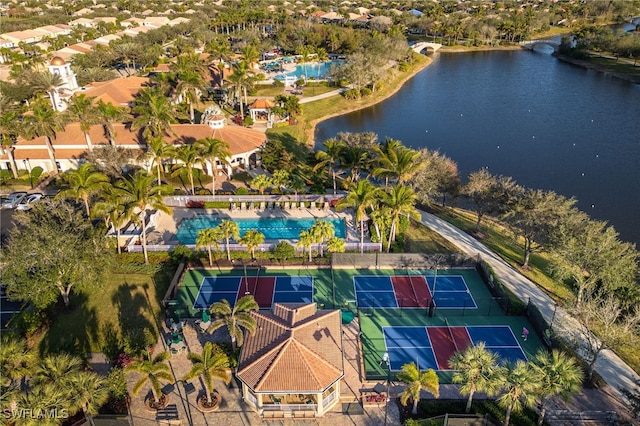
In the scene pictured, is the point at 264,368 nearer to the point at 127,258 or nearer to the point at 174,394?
the point at 174,394

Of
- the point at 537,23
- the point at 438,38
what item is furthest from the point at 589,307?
the point at 537,23

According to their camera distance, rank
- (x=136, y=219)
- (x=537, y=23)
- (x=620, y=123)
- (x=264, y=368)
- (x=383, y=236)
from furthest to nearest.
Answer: (x=537, y=23), (x=620, y=123), (x=383, y=236), (x=136, y=219), (x=264, y=368)

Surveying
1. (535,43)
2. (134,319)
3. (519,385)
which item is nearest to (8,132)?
(134,319)

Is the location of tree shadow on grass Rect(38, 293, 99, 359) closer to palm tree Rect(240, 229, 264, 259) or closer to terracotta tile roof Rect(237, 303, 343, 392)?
terracotta tile roof Rect(237, 303, 343, 392)

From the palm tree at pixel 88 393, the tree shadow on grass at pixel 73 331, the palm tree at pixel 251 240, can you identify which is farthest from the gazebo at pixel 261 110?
the palm tree at pixel 88 393

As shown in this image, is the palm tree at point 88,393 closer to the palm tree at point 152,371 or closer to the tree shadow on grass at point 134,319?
the palm tree at point 152,371

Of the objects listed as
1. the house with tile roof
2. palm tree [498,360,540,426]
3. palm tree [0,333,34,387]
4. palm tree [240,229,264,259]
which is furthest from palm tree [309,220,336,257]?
palm tree [0,333,34,387]
